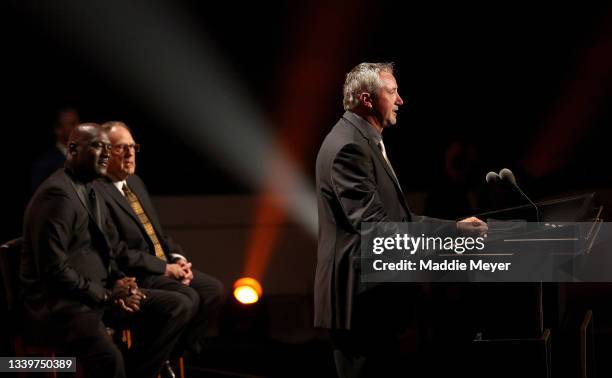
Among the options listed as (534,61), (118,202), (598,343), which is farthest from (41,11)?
(598,343)

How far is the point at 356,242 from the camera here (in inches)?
→ 130

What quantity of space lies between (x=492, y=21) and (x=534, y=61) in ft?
1.30

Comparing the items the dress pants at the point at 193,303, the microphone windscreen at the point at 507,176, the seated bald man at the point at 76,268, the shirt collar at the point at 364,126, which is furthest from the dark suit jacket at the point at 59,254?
the microphone windscreen at the point at 507,176

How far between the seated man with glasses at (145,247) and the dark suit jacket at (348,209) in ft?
4.20

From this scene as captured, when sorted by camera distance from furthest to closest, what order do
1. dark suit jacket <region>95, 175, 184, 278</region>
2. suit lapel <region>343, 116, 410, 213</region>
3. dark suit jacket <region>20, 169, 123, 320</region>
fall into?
1. dark suit jacket <region>95, 175, 184, 278</region>
2. dark suit jacket <region>20, 169, 123, 320</region>
3. suit lapel <region>343, 116, 410, 213</region>

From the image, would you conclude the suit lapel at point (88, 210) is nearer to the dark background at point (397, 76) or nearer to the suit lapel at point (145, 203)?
the suit lapel at point (145, 203)

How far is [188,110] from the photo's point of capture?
21.0ft

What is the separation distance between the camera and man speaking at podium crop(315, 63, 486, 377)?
3316 millimetres

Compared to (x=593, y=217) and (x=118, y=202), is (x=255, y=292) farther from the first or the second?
(x=593, y=217)

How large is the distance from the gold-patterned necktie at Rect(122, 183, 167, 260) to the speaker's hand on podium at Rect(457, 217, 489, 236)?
2006 millimetres

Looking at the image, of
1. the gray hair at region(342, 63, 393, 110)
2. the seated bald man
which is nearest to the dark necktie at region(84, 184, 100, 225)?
the seated bald man

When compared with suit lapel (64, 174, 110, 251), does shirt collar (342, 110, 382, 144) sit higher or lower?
higher

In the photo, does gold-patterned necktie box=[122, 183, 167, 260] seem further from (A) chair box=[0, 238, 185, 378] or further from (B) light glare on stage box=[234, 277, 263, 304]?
(B) light glare on stage box=[234, 277, 263, 304]

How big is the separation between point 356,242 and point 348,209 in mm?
114
